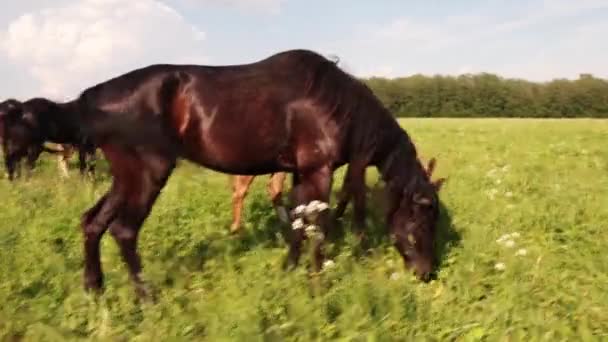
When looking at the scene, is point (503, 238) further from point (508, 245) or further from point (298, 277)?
point (298, 277)

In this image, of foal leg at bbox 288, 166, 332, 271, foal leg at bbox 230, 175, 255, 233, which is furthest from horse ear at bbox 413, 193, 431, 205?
foal leg at bbox 230, 175, 255, 233

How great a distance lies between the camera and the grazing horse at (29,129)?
4.75m

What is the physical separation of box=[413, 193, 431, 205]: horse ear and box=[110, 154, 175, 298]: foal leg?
87.0 inches

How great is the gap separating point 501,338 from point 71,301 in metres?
2.75

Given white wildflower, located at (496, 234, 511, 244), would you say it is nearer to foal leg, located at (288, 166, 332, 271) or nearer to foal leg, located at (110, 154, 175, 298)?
foal leg, located at (288, 166, 332, 271)

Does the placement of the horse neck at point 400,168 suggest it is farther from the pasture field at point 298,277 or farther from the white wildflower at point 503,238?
the white wildflower at point 503,238

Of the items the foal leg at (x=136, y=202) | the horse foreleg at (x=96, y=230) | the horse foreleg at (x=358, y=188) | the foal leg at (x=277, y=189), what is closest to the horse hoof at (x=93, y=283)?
the horse foreleg at (x=96, y=230)

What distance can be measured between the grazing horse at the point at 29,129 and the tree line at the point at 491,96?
2398 inches

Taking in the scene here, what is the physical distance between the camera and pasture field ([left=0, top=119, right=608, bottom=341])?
141 inches

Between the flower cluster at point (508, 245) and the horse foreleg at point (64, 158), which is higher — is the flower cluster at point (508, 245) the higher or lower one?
the lower one

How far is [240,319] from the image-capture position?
338 centimetres

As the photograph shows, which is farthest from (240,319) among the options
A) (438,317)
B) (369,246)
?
(369,246)

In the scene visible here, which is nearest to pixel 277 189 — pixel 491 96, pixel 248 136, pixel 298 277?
pixel 248 136

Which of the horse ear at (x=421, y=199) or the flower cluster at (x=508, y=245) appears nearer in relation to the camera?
the flower cluster at (x=508, y=245)
